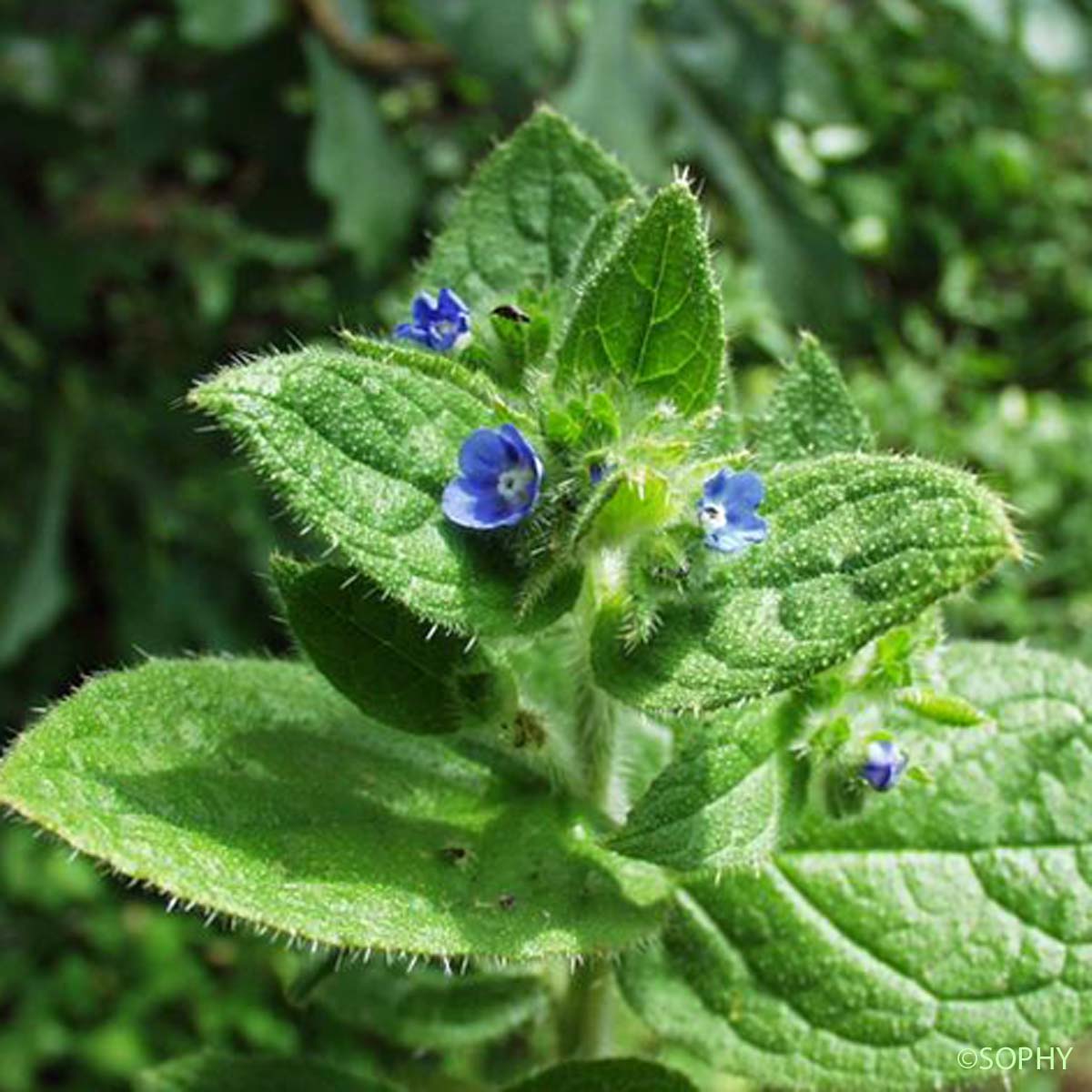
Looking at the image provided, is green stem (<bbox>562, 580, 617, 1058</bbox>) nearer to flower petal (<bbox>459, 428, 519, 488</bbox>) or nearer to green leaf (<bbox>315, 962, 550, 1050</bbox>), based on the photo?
green leaf (<bbox>315, 962, 550, 1050</bbox>)

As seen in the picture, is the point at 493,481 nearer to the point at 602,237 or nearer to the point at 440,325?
the point at 440,325

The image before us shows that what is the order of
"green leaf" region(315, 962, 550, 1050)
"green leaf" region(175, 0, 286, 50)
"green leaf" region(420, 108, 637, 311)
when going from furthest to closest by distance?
"green leaf" region(175, 0, 286, 50), "green leaf" region(315, 962, 550, 1050), "green leaf" region(420, 108, 637, 311)

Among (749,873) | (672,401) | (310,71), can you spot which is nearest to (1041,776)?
(749,873)

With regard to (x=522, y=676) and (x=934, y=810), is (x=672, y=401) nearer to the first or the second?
(x=522, y=676)

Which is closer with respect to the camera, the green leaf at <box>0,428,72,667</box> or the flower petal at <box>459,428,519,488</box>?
the flower petal at <box>459,428,519,488</box>

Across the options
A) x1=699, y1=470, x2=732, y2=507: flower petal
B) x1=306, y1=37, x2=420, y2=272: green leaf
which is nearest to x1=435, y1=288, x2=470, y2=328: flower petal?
x1=699, y1=470, x2=732, y2=507: flower petal
